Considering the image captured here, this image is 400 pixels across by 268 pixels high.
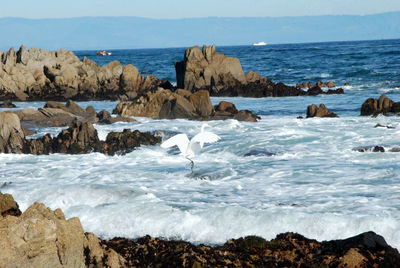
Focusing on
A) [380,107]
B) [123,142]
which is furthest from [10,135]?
[380,107]

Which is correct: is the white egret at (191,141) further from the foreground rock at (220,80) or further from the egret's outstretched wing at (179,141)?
the foreground rock at (220,80)

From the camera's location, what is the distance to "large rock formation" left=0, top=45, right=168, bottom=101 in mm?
33500

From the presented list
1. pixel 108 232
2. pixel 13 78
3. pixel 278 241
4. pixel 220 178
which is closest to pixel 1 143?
pixel 220 178

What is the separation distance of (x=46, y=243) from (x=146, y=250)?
1.75 meters

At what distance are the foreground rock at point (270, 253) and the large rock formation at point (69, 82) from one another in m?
25.3

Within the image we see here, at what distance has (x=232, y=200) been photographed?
978cm

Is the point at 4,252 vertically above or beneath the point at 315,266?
above

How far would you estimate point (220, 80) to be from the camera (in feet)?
109

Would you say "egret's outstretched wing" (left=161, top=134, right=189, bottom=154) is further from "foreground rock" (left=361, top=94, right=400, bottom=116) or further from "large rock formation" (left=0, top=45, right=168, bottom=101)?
"large rock formation" (left=0, top=45, right=168, bottom=101)

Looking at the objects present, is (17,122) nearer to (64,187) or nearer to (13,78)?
(64,187)

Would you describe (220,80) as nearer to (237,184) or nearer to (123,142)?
(123,142)

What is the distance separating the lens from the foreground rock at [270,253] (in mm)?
6043

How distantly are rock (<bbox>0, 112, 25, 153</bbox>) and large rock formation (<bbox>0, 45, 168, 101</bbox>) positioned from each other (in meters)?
15.7

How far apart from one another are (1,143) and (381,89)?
25.0 m
